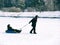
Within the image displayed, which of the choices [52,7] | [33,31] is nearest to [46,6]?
[52,7]

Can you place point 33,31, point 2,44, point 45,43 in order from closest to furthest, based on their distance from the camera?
1. point 2,44
2. point 45,43
3. point 33,31

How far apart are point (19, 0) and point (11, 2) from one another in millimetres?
1818

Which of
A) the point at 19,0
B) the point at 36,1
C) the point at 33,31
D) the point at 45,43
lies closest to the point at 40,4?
the point at 36,1

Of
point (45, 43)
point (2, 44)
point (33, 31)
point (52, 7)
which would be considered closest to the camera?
point (2, 44)

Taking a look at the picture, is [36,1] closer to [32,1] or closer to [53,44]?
[32,1]

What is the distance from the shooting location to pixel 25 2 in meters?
52.9

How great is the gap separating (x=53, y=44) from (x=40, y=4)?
130ft

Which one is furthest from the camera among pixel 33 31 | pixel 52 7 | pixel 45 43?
pixel 52 7

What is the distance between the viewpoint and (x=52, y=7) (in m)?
50.6

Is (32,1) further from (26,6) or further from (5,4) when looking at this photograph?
(5,4)

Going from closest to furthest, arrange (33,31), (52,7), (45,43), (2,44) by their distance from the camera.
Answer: (2,44)
(45,43)
(33,31)
(52,7)

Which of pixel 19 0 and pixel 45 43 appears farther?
pixel 19 0

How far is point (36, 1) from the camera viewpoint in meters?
51.2

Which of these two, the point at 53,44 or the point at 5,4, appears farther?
the point at 5,4
